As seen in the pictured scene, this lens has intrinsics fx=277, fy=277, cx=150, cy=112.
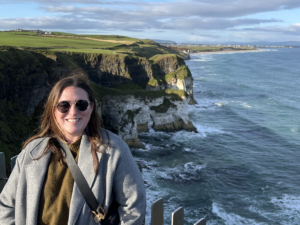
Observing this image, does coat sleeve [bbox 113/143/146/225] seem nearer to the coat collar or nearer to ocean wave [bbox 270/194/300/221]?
the coat collar

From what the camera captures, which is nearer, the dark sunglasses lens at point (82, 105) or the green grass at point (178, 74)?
the dark sunglasses lens at point (82, 105)

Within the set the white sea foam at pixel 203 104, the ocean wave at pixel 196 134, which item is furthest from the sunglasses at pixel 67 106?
the white sea foam at pixel 203 104

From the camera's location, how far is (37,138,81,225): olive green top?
3.08m

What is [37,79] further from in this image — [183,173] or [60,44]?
[60,44]

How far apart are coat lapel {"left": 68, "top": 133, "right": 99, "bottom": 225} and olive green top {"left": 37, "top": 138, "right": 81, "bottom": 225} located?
0.50 ft

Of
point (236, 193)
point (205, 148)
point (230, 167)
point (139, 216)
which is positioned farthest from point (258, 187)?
point (139, 216)

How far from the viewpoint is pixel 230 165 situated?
32469 millimetres

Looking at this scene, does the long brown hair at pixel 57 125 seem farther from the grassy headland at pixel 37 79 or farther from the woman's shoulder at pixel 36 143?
the grassy headland at pixel 37 79

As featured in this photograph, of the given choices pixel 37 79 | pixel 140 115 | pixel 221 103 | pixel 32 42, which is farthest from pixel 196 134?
pixel 32 42

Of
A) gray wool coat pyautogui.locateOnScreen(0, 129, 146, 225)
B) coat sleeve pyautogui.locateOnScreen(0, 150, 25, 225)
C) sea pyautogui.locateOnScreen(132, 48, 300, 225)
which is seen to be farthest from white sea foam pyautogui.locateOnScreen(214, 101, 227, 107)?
coat sleeve pyautogui.locateOnScreen(0, 150, 25, 225)

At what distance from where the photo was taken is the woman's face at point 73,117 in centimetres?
327

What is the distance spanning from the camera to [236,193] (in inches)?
1019

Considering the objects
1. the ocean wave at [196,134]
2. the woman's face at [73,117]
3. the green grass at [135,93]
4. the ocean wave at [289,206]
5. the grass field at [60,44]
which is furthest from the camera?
the grass field at [60,44]

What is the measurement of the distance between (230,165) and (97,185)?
3160 cm
